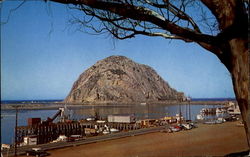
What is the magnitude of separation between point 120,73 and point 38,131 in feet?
530

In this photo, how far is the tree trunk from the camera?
3.59 metres

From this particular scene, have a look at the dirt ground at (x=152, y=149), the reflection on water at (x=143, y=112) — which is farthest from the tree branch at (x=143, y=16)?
the reflection on water at (x=143, y=112)

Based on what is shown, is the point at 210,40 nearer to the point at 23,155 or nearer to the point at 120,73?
the point at 23,155

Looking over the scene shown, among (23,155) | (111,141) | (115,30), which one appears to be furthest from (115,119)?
(115,30)

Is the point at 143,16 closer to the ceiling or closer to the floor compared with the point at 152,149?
closer to the ceiling

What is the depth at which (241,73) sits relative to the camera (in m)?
→ 3.64

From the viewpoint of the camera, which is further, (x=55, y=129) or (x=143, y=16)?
(x=55, y=129)

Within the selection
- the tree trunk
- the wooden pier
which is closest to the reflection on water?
the wooden pier

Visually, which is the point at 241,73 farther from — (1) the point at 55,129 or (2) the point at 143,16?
(1) the point at 55,129

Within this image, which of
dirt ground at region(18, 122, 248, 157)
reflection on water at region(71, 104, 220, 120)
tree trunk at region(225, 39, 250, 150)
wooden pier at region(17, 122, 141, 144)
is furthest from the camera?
reflection on water at region(71, 104, 220, 120)

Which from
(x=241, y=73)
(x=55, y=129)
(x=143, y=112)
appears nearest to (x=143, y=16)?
(x=241, y=73)

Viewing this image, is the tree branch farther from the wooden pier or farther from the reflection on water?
the reflection on water

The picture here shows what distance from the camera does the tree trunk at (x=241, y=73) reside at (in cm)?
359

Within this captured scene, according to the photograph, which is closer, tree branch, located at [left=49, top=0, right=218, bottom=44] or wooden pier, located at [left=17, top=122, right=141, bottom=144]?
tree branch, located at [left=49, top=0, right=218, bottom=44]
